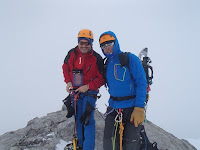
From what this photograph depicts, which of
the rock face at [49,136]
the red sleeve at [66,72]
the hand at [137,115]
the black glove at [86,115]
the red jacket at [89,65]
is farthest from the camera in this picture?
the rock face at [49,136]

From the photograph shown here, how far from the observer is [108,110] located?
4098mm

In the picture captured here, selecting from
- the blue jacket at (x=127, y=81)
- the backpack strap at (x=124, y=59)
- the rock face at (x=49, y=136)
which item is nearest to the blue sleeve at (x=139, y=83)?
the blue jacket at (x=127, y=81)

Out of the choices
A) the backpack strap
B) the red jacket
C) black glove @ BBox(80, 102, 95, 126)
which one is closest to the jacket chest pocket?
the backpack strap

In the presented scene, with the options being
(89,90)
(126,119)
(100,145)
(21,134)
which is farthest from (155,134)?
(21,134)

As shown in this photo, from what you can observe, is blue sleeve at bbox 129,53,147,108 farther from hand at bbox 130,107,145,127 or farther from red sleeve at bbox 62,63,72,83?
red sleeve at bbox 62,63,72,83

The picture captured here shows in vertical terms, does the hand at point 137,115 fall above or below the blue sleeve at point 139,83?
below

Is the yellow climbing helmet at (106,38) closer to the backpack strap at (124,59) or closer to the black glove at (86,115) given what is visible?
the backpack strap at (124,59)

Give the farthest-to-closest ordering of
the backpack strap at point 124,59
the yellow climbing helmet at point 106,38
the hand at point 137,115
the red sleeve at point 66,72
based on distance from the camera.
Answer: the red sleeve at point 66,72 < the yellow climbing helmet at point 106,38 < the backpack strap at point 124,59 < the hand at point 137,115

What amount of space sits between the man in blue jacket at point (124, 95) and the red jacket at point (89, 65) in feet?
1.44

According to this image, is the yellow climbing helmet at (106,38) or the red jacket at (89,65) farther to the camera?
the red jacket at (89,65)

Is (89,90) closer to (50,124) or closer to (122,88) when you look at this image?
(122,88)

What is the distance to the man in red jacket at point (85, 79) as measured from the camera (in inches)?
165

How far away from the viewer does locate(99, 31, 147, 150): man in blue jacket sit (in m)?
3.54

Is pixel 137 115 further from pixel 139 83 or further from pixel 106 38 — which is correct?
pixel 106 38
